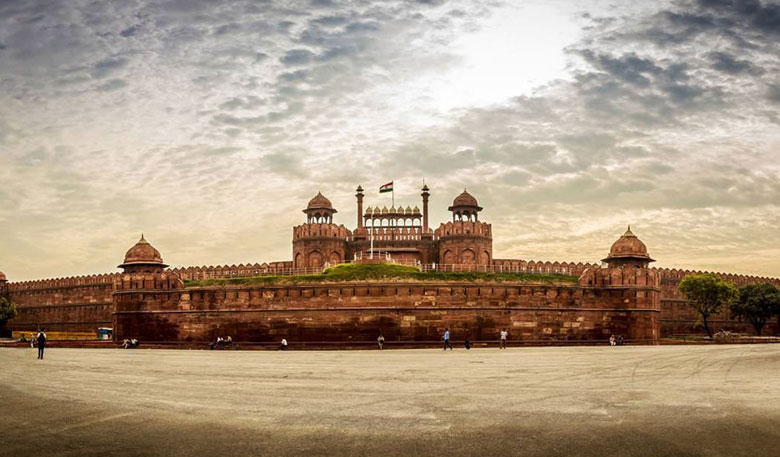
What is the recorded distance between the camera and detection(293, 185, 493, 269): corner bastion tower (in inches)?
2100

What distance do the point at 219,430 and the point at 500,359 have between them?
1549 centimetres

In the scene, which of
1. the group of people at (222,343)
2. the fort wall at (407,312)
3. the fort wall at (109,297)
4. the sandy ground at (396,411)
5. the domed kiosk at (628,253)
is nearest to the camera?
the sandy ground at (396,411)

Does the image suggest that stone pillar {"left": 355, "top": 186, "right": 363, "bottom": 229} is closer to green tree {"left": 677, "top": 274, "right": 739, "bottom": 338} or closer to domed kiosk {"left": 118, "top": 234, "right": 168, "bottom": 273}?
domed kiosk {"left": 118, "top": 234, "right": 168, "bottom": 273}

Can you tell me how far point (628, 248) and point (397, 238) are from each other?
15.8 meters

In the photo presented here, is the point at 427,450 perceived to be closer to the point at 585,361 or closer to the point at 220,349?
the point at 585,361

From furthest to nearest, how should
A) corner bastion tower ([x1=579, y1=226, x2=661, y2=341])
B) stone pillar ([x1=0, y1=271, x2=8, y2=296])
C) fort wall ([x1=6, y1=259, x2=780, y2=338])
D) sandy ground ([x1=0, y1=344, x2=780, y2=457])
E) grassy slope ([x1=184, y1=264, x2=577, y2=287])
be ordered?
stone pillar ([x1=0, y1=271, x2=8, y2=296]) → fort wall ([x1=6, y1=259, x2=780, y2=338]) → corner bastion tower ([x1=579, y1=226, x2=661, y2=341]) → grassy slope ([x1=184, y1=264, x2=577, y2=287]) → sandy ground ([x1=0, y1=344, x2=780, y2=457])

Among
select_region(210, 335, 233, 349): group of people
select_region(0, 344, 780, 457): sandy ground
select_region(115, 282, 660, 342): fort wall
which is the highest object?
select_region(115, 282, 660, 342): fort wall

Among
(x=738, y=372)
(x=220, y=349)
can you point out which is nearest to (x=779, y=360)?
(x=738, y=372)

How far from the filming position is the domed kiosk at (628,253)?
45344mm

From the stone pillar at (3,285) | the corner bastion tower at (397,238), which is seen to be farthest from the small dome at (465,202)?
the stone pillar at (3,285)

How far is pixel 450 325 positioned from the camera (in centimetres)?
3834

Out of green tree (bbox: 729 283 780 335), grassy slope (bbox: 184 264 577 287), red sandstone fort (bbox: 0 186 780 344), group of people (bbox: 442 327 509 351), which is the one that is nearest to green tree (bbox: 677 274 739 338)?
green tree (bbox: 729 283 780 335)

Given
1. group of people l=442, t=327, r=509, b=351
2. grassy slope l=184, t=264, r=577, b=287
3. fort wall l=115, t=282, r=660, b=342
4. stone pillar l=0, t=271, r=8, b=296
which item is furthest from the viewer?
stone pillar l=0, t=271, r=8, b=296

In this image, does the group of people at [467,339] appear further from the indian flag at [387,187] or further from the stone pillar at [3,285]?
the stone pillar at [3,285]
